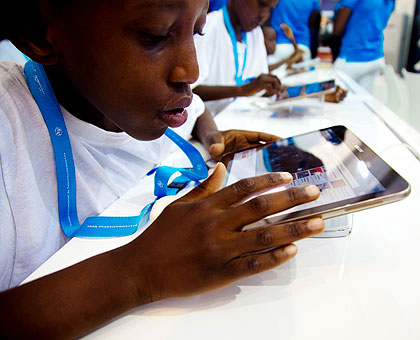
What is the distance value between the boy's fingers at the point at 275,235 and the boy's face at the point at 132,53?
8.7 inches

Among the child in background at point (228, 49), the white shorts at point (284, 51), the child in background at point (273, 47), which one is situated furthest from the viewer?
the white shorts at point (284, 51)

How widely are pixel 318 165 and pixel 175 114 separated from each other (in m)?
0.21

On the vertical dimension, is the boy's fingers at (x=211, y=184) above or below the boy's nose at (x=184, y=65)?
below

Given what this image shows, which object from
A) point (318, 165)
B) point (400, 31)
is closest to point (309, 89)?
point (318, 165)

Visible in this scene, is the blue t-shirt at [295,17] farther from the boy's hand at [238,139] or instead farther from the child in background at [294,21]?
the boy's hand at [238,139]

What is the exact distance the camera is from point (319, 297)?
0.32 m

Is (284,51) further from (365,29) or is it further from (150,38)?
(150,38)

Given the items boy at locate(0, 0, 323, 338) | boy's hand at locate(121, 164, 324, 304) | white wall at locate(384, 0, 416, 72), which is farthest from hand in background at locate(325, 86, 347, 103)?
white wall at locate(384, 0, 416, 72)

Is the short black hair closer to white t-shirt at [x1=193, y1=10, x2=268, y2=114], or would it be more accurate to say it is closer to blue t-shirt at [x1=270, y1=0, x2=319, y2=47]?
white t-shirt at [x1=193, y1=10, x2=268, y2=114]

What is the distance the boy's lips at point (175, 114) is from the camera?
0.45 meters

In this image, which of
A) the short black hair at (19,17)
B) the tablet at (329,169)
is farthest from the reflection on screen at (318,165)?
the short black hair at (19,17)

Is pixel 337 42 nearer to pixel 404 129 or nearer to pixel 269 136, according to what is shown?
pixel 404 129

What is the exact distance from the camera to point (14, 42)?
42cm

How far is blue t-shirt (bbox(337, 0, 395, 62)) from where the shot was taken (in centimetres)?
205
